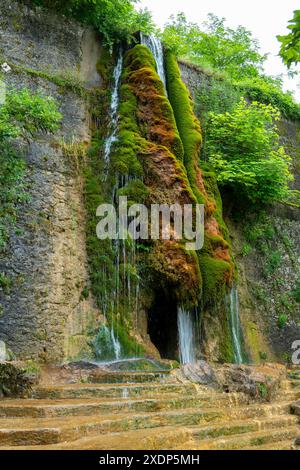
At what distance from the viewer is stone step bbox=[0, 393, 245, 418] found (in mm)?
5082

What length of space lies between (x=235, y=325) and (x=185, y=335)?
1.89 metres

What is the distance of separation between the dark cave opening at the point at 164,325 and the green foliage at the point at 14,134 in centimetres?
286

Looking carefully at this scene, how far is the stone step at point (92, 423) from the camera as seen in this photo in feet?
14.1

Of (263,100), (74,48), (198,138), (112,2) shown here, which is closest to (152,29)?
(112,2)

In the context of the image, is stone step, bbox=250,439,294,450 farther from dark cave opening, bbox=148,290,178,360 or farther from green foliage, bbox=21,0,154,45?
green foliage, bbox=21,0,154,45

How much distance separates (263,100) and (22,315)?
36.4 feet

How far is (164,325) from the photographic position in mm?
9852

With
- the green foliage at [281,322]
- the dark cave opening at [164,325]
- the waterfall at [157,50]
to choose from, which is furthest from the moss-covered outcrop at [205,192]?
the green foliage at [281,322]

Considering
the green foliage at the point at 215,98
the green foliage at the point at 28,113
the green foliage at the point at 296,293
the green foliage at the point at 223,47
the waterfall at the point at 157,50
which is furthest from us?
the green foliage at the point at 223,47

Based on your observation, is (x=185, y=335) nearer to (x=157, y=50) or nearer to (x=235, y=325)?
(x=235, y=325)

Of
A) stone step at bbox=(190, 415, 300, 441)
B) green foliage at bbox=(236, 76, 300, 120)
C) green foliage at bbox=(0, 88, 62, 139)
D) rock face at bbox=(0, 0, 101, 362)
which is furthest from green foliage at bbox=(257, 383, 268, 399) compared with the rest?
green foliage at bbox=(236, 76, 300, 120)

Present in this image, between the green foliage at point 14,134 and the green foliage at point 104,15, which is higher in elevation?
the green foliage at point 104,15

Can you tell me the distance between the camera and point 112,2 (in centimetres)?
1207

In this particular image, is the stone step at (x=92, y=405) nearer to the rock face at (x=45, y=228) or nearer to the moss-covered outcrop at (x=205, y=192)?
the rock face at (x=45, y=228)
